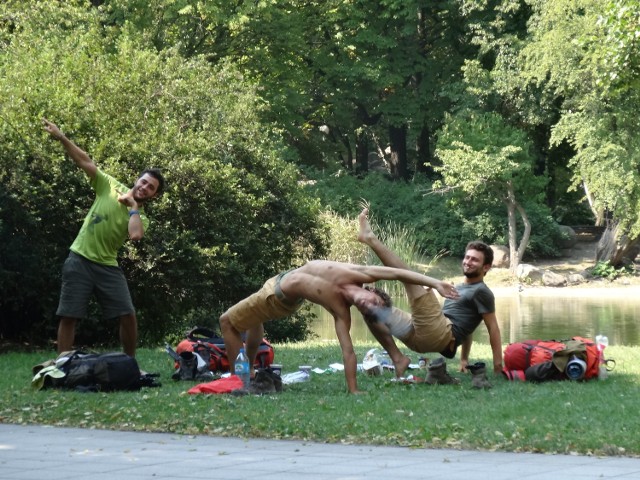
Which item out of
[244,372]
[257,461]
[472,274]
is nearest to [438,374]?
[472,274]

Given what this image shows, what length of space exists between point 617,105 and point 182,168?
20.9m

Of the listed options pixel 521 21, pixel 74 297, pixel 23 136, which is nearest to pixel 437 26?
pixel 521 21

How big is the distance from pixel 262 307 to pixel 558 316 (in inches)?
635

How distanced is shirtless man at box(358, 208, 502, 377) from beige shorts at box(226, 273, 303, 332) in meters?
0.70

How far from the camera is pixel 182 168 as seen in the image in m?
16.2

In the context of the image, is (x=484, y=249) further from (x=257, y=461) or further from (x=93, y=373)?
(x=257, y=461)

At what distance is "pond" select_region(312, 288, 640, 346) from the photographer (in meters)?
19.9

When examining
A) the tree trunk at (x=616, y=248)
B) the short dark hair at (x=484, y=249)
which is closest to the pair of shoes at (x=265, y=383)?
the short dark hair at (x=484, y=249)

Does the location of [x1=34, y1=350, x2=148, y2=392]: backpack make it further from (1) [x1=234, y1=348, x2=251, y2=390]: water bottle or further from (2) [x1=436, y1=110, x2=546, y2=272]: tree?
(2) [x1=436, y1=110, x2=546, y2=272]: tree

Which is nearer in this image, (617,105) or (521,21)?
(617,105)

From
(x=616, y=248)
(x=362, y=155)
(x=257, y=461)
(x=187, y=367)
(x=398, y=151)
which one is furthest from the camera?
(x=362, y=155)

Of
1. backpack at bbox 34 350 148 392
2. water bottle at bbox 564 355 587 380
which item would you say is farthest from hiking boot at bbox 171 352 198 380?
water bottle at bbox 564 355 587 380

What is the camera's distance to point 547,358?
10.1 metres

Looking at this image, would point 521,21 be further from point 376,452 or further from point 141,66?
point 376,452
